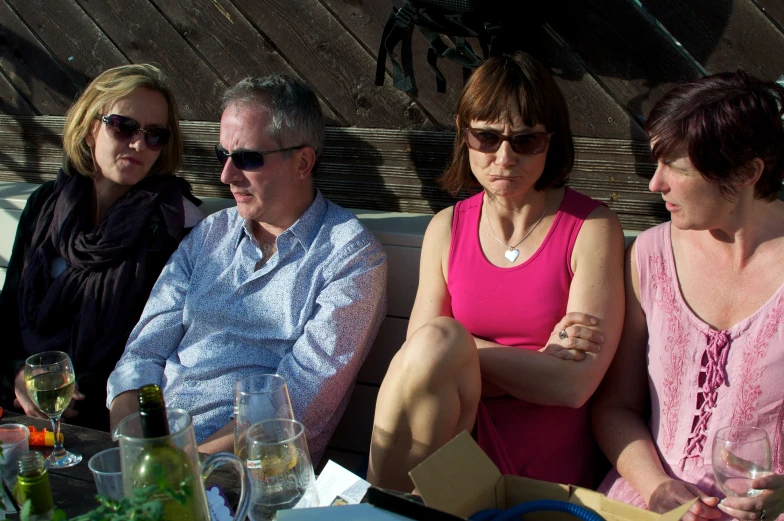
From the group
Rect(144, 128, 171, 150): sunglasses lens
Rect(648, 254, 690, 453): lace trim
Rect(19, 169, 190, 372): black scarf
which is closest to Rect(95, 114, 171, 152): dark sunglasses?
Rect(144, 128, 171, 150): sunglasses lens

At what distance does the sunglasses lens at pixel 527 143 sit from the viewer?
7.97 feet

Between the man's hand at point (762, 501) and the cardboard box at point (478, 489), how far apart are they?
0.26 metres

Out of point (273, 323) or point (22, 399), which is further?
point (22, 399)

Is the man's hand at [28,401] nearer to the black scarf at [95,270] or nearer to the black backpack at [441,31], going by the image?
the black scarf at [95,270]

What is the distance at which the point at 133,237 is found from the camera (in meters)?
3.06

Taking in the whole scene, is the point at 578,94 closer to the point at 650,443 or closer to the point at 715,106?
the point at 715,106

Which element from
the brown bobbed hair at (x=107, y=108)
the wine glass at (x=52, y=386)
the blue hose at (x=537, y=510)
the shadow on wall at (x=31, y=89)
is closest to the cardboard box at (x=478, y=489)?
the blue hose at (x=537, y=510)

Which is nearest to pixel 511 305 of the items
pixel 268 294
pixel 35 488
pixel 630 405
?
pixel 630 405

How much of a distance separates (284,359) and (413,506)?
56.5 inches

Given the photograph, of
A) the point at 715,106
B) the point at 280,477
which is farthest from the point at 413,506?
the point at 715,106

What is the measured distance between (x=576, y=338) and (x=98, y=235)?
1944 mm

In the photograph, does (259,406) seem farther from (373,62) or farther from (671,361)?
(373,62)

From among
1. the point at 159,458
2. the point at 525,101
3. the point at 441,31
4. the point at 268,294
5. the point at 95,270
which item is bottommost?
the point at 95,270

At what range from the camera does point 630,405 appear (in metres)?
2.33
